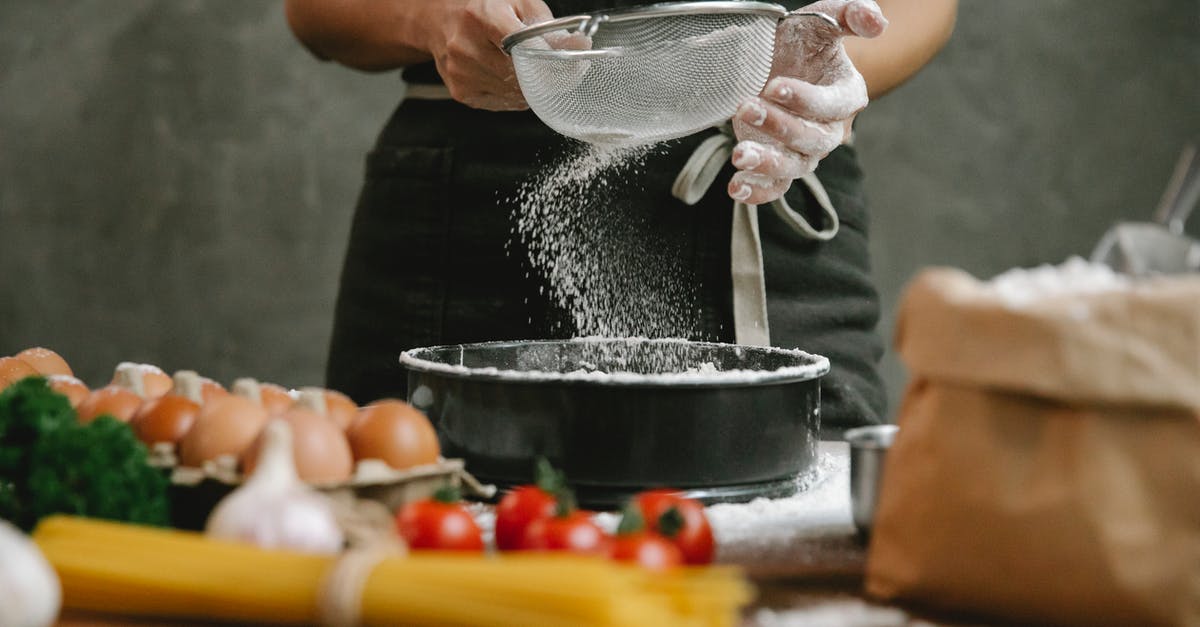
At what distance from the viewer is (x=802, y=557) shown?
1.01 metres

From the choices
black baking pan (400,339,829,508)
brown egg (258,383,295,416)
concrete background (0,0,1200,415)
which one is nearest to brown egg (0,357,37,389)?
brown egg (258,383,295,416)

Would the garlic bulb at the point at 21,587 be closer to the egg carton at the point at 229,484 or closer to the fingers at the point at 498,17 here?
the egg carton at the point at 229,484

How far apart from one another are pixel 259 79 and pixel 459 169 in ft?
5.15

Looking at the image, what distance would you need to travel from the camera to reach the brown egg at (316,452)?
967 mm

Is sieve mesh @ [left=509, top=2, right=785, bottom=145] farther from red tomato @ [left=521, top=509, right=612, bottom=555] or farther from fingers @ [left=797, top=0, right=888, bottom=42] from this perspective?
red tomato @ [left=521, top=509, right=612, bottom=555]

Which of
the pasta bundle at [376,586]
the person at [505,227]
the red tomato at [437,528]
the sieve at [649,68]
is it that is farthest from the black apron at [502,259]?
the pasta bundle at [376,586]

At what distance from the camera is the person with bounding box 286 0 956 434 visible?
172 cm

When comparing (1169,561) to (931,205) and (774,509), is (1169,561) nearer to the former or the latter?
(774,509)

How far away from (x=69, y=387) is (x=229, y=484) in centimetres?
31

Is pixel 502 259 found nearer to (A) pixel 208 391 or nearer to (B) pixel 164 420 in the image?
(A) pixel 208 391

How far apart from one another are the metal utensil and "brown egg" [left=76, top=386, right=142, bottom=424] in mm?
824

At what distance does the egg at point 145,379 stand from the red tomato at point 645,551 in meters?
0.52

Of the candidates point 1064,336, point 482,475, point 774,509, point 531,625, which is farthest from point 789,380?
point 531,625

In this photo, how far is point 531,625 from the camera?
0.70 meters
